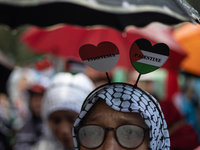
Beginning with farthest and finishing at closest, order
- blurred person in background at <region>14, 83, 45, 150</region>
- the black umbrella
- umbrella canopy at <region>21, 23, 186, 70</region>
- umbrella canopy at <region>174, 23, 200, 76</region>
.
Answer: blurred person in background at <region>14, 83, 45, 150</region> < umbrella canopy at <region>174, 23, 200, 76</region> < umbrella canopy at <region>21, 23, 186, 70</region> < the black umbrella

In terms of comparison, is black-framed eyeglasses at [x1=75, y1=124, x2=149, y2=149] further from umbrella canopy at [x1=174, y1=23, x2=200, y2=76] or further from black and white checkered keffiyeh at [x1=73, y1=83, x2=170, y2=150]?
umbrella canopy at [x1=174, y1=23, x2=200, y2=76]

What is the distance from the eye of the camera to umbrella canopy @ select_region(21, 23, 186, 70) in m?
4.42

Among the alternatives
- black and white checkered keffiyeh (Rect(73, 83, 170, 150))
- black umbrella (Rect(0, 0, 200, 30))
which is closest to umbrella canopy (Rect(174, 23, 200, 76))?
black umbrella (Rect(0, 0, 200, 30))

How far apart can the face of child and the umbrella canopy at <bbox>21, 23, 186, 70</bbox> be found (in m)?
1.53

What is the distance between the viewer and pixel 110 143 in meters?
1.75

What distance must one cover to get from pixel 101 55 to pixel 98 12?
2.95 feet

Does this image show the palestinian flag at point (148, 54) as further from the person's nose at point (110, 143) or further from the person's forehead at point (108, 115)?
the person's nose at point (110, 143)

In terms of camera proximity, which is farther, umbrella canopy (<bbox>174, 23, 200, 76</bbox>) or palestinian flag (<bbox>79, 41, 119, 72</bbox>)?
umbrella canopy (<bbox>174, 23, 200, 76</bbox>)

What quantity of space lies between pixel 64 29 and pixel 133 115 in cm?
347

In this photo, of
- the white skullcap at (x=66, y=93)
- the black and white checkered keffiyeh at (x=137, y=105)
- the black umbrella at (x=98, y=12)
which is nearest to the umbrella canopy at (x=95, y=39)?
the white skullcap at (x=66, y=93)

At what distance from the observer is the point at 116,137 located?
1758mm

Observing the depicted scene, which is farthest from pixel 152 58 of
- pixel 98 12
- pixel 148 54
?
pixel 98 12

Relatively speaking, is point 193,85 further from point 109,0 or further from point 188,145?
point 109,0

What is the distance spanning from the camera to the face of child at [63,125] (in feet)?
10.7
